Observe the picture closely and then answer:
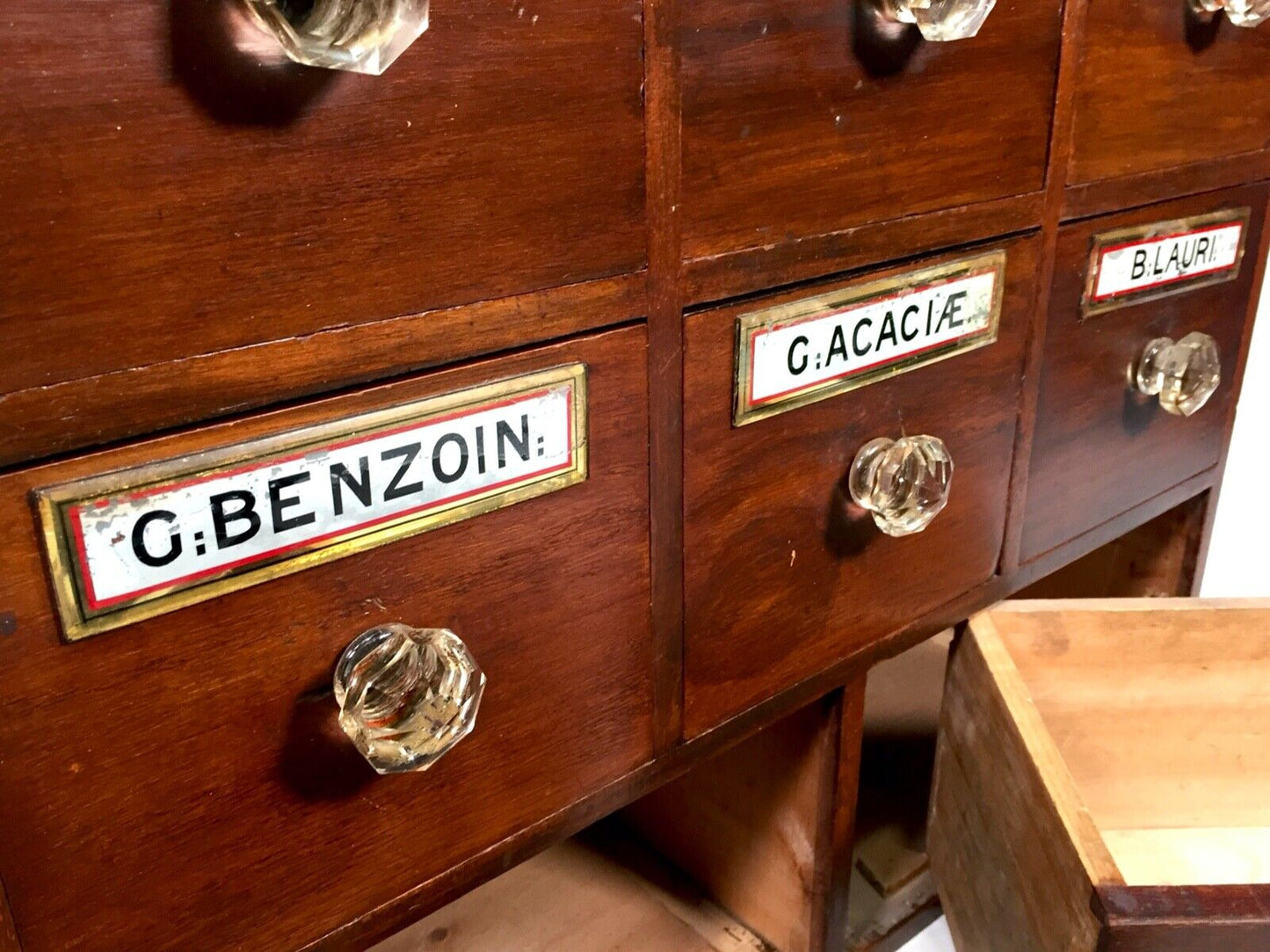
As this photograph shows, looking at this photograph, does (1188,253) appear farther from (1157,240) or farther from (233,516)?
(233,516)

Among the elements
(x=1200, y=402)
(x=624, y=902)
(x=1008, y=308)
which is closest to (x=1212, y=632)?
(x=1200, y=402)

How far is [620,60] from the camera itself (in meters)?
0.44

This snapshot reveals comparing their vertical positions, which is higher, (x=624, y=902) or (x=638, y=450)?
(x=638, y=450)

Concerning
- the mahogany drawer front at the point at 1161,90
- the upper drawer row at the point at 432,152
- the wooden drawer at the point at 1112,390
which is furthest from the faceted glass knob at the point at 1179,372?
the upper drawer row at the point at 432,152

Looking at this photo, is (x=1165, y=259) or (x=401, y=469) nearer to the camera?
(x=401, y=469)

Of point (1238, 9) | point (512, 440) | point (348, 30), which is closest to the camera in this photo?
point (348, 30)

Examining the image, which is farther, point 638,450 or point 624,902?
point 624,902

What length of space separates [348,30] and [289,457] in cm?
14

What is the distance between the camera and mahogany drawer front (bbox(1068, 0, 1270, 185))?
65 cm

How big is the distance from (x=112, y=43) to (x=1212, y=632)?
2.50 ft

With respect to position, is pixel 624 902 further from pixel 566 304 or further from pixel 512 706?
pixel 566 304

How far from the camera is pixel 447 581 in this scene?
461 millimetres

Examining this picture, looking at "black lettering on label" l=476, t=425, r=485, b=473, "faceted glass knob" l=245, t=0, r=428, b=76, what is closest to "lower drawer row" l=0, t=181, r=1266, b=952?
"black lettering on label" l=476, t=425, r=485, b=473

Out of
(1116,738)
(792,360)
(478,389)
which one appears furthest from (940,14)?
(1116,738)
